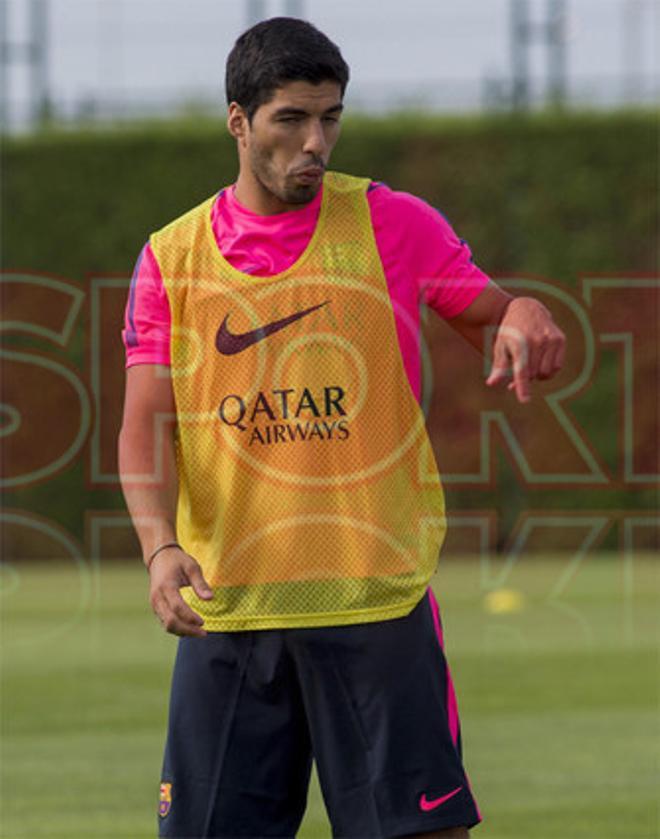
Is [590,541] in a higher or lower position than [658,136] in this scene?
lower

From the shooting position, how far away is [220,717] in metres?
4.52

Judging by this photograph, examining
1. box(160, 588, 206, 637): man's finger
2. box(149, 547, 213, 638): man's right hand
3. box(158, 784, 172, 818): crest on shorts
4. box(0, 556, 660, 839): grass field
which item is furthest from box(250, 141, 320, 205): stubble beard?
box(0, 556, 660, 839): grass field

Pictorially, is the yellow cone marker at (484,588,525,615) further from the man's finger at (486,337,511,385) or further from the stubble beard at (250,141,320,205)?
the man's finger at (486,337,511,385)

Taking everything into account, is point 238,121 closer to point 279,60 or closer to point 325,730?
point 279,60

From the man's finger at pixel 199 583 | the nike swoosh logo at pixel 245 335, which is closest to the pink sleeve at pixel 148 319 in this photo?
the nike swoosh logo at pixel 245 335

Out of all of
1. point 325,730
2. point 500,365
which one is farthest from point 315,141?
point 325,730

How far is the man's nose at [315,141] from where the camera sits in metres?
4.40

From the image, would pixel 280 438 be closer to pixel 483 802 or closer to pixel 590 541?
pixel 483 802

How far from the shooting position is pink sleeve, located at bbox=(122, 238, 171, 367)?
452cm

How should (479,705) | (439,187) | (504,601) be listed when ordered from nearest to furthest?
1. (479,705)
2. (504,601)
3. (439,187)

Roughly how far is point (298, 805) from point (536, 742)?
4.87 metres

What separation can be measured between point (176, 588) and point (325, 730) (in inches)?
20.5

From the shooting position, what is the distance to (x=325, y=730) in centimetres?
448

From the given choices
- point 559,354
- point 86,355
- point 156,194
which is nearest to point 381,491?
point 559,354
